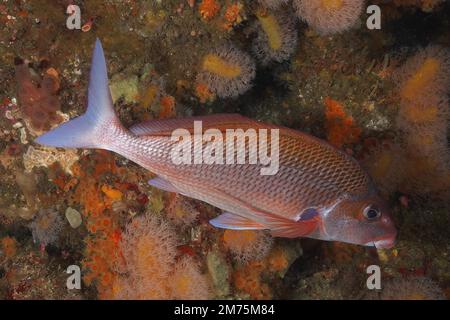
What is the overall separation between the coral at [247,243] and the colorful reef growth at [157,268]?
0.37m

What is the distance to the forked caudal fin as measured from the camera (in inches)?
92.2

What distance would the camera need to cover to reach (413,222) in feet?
12.0

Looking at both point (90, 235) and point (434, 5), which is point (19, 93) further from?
point (434, 5)

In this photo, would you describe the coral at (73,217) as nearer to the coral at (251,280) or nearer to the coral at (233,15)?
the coral at (251,280)

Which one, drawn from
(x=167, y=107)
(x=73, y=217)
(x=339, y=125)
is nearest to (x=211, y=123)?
(x=167, y=107)

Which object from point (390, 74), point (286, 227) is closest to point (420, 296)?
point (286, 227)

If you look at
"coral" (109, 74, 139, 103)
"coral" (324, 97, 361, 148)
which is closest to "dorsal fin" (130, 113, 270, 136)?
"coral" (109, 74, 139, 103)

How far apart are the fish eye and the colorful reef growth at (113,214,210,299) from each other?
5.33ft

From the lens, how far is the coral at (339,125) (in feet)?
12.5

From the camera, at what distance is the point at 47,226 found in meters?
3.97

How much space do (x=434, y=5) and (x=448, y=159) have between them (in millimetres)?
1580

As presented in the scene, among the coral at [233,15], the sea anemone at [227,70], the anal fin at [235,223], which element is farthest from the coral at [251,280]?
the coral at [233,15]

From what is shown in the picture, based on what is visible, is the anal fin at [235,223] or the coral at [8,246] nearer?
the anal fin at [235,223]

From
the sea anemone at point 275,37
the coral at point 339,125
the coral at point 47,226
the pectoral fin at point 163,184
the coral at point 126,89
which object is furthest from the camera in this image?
the coral at point 47,226
